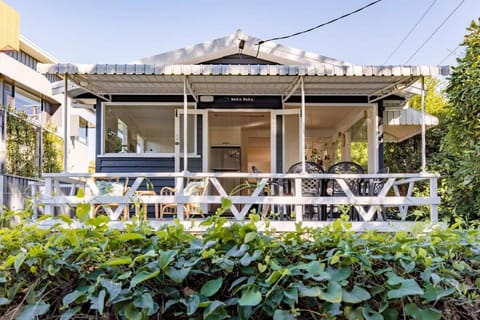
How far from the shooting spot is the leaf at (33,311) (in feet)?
4.75

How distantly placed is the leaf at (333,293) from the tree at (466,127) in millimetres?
4995

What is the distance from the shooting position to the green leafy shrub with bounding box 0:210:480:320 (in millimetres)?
1444

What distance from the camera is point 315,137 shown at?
1201 centimetres

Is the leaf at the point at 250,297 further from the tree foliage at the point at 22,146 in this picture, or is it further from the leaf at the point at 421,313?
the tree foliage at the point at 22,146

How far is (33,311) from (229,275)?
0.72 metres

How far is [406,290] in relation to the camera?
143cm

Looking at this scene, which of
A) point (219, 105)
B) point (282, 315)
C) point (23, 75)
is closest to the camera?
point (282, 315)

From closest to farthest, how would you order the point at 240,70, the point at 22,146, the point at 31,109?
the point at 240,70
the point at 22,146
the point at 31,109

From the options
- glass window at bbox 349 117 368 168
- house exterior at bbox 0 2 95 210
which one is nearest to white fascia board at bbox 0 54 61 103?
house exterior at bbox 0 2 95 210

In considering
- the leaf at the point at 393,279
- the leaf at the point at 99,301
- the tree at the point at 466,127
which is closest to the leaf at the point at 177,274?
the leaf at the point at 99,301

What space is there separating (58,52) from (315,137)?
15.4 metres

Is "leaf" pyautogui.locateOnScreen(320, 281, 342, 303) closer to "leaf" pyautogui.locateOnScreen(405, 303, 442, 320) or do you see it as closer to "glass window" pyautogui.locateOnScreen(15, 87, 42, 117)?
"leaf" pyautogui.locateOnScreen(405, 303, 442, 320)

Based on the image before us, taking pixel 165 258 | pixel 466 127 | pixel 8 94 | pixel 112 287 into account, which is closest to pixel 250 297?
pixel 165 258

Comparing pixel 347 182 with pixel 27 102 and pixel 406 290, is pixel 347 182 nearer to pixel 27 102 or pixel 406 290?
pixel 406 290
